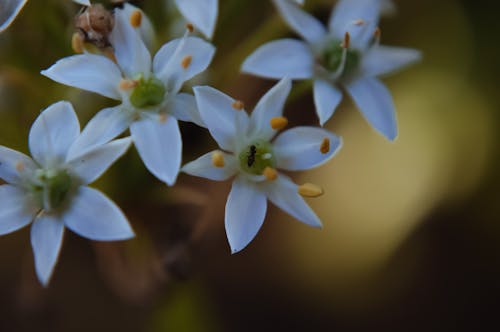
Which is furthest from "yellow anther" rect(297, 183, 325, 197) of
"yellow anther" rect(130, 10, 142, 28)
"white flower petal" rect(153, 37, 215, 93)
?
"yellow anther" rect(130, 10, 142, 28)

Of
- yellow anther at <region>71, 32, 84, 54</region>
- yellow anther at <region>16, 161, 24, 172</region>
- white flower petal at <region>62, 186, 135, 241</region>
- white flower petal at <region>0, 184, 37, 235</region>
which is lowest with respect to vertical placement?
white flower petal at <region>0, 184, 37, 235</region>

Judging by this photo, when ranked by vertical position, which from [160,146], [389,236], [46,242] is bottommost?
[389,236]

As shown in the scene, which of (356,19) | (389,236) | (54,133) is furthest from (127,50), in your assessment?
(389,236)

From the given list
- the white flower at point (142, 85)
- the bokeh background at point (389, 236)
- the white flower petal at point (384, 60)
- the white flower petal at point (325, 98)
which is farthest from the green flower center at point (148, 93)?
the bokeh background at point (389, 236)

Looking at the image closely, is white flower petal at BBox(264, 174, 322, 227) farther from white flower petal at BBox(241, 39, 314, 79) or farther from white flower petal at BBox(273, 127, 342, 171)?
white flower petal at BBox(241, 39, 314, 79)

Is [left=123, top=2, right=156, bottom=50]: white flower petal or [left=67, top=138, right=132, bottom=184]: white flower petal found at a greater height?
[left=123, top=2, right=156, bottom=50]: white flower petal

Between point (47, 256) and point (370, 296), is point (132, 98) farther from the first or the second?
point (370, 296)

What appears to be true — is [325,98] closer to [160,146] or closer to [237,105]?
[237,105]
